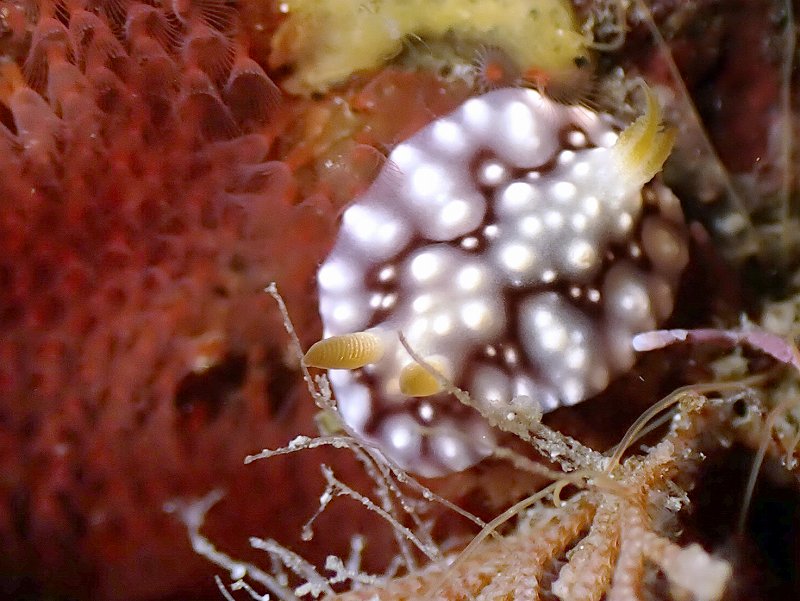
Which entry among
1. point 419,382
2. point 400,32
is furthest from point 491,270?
point 400,32

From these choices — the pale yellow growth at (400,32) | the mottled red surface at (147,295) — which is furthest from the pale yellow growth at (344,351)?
the pale yellow growth at (400,32)

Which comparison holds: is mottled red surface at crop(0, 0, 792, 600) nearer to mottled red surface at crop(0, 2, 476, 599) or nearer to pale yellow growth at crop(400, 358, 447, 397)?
mottled red surface at crop(0, 2, 476, 599)

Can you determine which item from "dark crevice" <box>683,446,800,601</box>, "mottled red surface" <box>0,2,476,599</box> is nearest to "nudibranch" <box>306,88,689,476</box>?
"mottled red surface" <box>0,2,476,599</box>

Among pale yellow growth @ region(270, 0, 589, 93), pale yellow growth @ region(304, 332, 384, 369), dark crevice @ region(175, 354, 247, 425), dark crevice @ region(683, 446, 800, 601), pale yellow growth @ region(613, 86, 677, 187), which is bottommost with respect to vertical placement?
dark crevice @ region(683, 446, 800, 601)

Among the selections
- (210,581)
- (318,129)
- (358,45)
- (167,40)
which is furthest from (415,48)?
(210,581)

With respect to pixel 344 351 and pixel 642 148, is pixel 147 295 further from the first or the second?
pixel 642 148

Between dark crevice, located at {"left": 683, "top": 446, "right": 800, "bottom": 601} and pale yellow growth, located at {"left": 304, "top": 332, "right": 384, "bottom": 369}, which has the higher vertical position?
pale yellow growth, located at {"left": 304, "top": 332, "right": 384, "bottom": 369}
